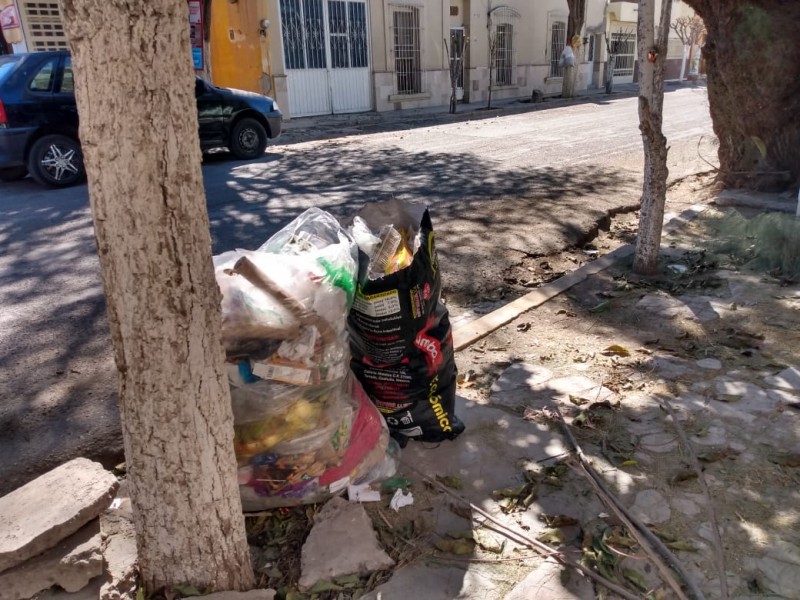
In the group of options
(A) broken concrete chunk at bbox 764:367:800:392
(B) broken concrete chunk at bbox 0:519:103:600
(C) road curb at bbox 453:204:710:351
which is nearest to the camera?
(B) broken concrete chunk at bbox 0:519:103:600

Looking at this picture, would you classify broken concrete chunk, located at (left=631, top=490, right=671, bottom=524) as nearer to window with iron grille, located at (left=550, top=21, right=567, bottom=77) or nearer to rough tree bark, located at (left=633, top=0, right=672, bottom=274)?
rough tree bark, located at (left=633, top=0, right=672, bottom=274)

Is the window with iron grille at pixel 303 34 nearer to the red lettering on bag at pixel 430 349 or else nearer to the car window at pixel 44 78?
the car window at pixel 44 78

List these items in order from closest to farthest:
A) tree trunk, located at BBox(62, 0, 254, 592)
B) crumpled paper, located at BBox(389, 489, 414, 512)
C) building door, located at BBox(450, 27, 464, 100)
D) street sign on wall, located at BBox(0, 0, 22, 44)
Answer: tree trunk, located at BBox(62, 0, 254, 592), crumpled paper, located at BBox(389, 489, 414, 512), street sign on wall, located at BBox(0, 0, 22, 44), building door, located at BBox(450, 27, 464, 100)

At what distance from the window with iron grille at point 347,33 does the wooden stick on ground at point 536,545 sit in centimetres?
1743

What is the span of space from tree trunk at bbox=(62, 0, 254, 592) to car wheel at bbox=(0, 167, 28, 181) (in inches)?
323

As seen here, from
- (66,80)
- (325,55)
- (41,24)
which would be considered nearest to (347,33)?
(325,55)

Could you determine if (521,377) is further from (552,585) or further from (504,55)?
(504,55)

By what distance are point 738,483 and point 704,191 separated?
5.73 m

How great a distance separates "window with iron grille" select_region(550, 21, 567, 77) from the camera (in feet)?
91.5

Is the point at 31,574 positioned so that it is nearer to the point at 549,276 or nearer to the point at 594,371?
the point at 594,371

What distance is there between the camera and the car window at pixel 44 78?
7977 millimetres

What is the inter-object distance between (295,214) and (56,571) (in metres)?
4.86

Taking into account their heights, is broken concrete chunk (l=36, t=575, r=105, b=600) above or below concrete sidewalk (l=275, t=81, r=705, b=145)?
below

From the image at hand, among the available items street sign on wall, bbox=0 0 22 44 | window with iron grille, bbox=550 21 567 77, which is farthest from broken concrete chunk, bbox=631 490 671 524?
window with iron grille, bbox=550 21 567 77
